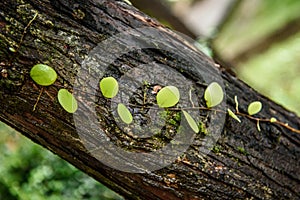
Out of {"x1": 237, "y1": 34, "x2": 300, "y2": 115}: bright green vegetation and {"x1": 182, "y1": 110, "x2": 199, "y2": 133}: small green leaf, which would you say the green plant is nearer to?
{"x1": 182, "y1": 110, "x2": 199, "y2": 133}: small green leaf

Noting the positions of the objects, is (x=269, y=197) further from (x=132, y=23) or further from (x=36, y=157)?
(x=36, y=157)

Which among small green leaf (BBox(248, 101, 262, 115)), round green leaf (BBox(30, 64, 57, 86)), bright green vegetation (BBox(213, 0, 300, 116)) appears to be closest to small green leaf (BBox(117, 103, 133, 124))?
round green leaf (BBox(30, 64, 57, 86))

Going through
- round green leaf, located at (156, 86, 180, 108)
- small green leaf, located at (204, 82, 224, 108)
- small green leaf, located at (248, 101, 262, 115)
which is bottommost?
round green leaf, located at (156, 86, 180, 108)

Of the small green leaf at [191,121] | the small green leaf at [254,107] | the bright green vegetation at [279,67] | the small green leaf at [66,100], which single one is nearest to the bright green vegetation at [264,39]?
the bright green vegetation at [279,67]

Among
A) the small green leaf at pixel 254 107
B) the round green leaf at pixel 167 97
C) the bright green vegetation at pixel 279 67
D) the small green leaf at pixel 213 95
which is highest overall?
the bright green vegetation at pixel 279 67

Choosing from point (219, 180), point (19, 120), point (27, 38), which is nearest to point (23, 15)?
point (27, 38)

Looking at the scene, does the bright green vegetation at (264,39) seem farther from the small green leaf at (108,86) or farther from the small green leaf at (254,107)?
the small green leaf at (108,86)
